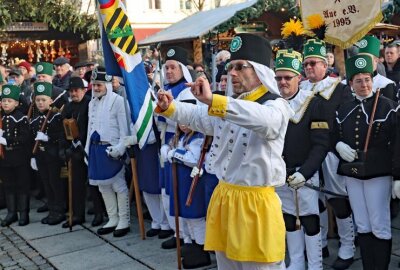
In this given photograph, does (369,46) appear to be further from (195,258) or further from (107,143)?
(107,143)

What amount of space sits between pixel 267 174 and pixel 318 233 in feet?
5.21

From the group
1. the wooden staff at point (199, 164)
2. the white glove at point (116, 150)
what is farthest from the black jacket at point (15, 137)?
the wooden staff at point (199, 164)

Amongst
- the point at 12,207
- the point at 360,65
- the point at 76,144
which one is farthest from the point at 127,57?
the point at 12,207

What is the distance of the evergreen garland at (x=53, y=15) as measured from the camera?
14734 millimetres

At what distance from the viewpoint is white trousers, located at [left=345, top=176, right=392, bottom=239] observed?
4184 mm

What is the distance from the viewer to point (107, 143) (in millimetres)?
6113

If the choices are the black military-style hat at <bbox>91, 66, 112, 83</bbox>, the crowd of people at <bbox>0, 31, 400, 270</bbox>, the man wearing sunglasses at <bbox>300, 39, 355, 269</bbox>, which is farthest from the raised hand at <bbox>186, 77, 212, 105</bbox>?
the black military-style hat at <bbox>91, 66, 112, 83</bbox>

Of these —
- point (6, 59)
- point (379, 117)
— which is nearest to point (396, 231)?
point (379, 117)

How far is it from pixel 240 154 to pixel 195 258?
2.20 metres

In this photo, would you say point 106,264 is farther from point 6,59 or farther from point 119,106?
point 6,59

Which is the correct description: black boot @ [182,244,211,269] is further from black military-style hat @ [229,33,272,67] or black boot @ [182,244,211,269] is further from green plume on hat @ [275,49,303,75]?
black military-style hat @ [229,33,272,67]

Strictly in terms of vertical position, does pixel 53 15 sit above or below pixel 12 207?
above

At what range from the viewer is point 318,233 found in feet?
14.6

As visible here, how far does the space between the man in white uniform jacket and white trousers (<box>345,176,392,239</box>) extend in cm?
285
